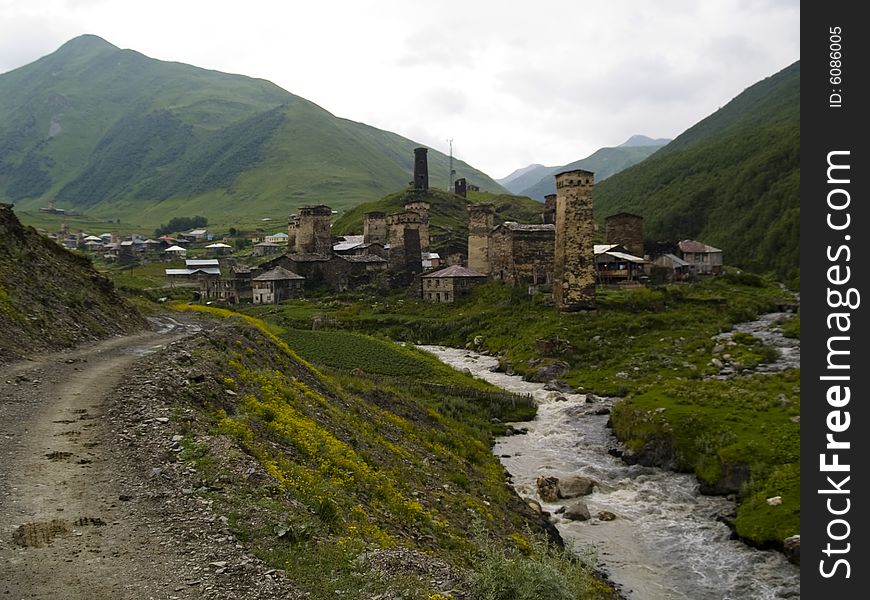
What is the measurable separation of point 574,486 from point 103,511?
19251 mm

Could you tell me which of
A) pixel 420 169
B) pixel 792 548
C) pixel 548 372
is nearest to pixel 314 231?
pixel 548 372

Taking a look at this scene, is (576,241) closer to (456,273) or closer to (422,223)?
(456,273)

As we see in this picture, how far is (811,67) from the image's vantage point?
625 inches

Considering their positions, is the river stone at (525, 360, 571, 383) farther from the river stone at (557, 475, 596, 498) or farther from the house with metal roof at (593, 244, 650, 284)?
the house with metal roof at (593, 244, 650, 284)

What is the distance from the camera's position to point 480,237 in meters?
84.8

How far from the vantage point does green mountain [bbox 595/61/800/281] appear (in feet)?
396

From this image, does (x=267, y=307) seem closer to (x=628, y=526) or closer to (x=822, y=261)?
(x=628, y=526)

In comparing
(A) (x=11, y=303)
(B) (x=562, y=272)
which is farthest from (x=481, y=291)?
(A) (x=11, y=303)

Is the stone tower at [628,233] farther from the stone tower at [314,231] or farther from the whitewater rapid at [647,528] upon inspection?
the whitewater rapid at [647,528]

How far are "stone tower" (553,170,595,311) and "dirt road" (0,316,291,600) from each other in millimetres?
47801

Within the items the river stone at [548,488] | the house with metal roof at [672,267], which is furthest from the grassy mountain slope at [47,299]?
the house with metal roof at [672,267]

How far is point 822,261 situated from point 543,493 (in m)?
14.4

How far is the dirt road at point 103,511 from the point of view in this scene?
9.34 m

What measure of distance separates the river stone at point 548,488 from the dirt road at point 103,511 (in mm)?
15431
